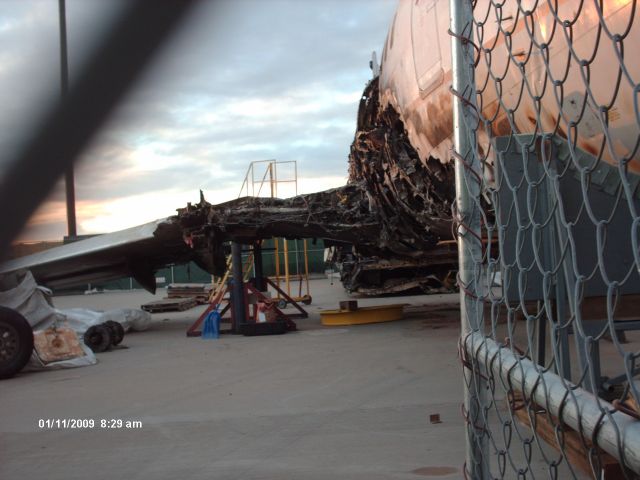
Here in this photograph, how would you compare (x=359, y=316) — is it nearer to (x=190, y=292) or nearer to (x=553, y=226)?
(x=553, y=226)

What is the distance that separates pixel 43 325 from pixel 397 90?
5.30m

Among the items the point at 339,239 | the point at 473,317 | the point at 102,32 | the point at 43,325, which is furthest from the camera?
the point at 339,239

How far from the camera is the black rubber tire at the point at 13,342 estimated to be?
6980mm

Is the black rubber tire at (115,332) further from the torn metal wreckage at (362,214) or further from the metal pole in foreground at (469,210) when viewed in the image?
the metal pole in foreground at (469,210)

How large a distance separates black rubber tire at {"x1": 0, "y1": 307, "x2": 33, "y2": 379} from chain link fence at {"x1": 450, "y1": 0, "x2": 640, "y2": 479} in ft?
15.7

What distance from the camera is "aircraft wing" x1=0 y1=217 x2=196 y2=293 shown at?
11343 mm

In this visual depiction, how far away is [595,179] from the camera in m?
3.37

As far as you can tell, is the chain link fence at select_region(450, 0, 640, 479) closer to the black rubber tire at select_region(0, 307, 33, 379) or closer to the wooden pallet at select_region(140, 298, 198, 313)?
the black rubber tire at select_region(0, 307, 33, 379)

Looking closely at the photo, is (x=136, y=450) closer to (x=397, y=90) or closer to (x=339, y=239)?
(x=397, y=90)

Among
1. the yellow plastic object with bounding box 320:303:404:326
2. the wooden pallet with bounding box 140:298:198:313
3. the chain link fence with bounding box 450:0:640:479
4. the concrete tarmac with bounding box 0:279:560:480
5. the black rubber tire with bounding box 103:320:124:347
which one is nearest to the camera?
the chain link fence with bounding box 450:0:640:479

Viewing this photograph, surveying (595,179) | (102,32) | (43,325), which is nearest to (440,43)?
(595,179)

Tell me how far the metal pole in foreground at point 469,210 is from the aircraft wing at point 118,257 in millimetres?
8965

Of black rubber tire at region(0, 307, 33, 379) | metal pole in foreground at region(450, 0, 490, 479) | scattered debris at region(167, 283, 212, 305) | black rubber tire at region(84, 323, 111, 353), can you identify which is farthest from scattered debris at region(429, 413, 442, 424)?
scattered debris at region(167, 283, 212, 305)

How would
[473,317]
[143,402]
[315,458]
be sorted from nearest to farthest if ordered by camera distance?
[473,317] < [315,458] < [143,402]
